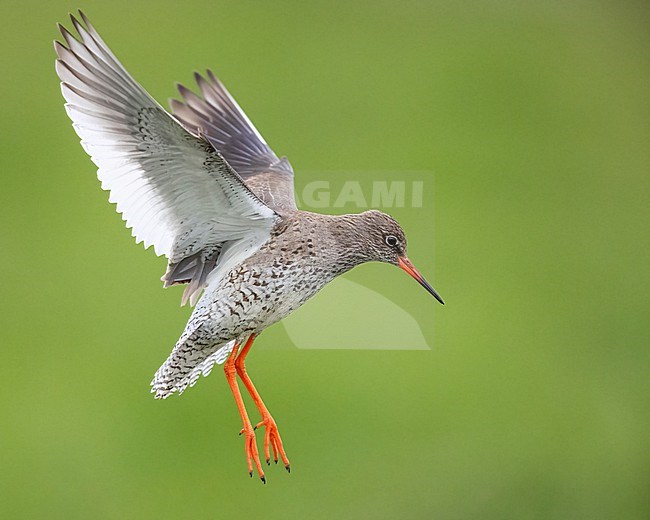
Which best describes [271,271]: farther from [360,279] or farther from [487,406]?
[487,406]

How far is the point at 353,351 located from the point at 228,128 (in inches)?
171

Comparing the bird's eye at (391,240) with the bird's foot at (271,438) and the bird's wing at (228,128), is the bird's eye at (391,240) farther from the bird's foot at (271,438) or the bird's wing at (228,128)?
the bird's wing at (228,128)

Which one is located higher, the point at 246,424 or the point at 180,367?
the point at 180,367

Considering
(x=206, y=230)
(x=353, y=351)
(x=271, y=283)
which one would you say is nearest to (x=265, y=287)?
(x=271, y=283)

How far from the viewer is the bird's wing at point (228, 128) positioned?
328 centimetres

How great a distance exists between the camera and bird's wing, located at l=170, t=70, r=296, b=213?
328 cm

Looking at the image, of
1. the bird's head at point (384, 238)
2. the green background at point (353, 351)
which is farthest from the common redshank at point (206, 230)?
the green background at point (353, 351)

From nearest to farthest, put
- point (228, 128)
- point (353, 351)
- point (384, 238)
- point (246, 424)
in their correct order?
1. point (246, 424)
2. point (384, 238)
3. point (228, 128)
4. point (353, 351)

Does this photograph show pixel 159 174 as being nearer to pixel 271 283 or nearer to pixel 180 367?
pixel 271 283

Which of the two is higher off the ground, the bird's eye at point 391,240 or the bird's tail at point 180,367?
the bird's eye at point 391,240

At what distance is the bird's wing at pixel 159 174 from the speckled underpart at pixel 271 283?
82 mm

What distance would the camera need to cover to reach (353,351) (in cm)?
751

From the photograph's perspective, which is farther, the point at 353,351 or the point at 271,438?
the point at 353,351

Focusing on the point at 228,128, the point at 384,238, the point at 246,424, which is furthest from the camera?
the point at 228,128
